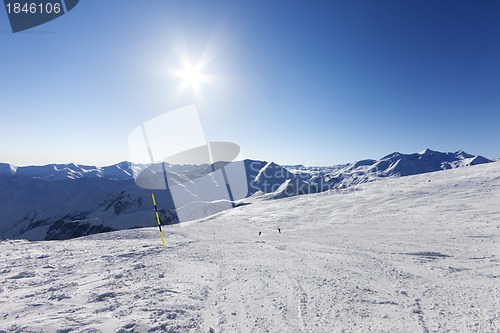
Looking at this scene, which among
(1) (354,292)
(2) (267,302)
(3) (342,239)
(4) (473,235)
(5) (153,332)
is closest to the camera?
(5) (153,332)

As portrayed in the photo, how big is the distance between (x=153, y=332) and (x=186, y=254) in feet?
25.2

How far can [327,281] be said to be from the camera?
8.62 metres

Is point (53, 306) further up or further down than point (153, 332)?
further up

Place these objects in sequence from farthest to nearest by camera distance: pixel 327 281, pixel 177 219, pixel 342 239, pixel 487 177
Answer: pixel 177 219
pixel 487 177
pixel 342 239
pixel 327 281

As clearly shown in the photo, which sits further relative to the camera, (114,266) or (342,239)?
(342,239)

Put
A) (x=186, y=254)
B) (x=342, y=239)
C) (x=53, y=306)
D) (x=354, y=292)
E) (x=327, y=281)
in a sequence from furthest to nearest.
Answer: (x=342, y=239) → (x=186, y=254) → (x=327, y=281) → (x=354, y=292) → (x=53, y=306)

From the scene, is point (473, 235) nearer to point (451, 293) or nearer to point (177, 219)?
point (451, 293)

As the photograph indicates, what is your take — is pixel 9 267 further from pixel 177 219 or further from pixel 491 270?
pixel 177 219

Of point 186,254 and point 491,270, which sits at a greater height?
point 186,254

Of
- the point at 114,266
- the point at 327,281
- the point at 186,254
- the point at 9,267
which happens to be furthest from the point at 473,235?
the point at 9,267

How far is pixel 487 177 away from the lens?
34875 mm

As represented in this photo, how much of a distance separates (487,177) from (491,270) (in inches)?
1362

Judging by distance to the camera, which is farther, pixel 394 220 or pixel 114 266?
pixel 394 220

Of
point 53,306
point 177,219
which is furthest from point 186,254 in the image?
point 177,219
